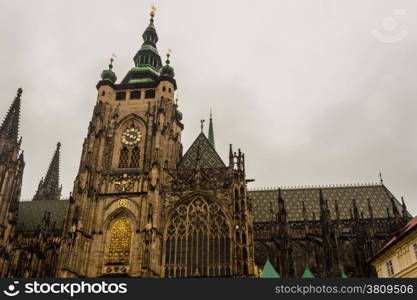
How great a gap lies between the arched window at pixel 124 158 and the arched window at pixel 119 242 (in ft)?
18.4

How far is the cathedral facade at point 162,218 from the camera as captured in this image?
34875mm

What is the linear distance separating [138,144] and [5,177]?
2079cm

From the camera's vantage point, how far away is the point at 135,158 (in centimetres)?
4078

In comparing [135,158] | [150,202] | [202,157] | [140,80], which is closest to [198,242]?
[150,202]

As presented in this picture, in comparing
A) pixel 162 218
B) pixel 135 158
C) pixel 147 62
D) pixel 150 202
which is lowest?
pixel 162 218

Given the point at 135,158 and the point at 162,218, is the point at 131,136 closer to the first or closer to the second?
the point at 135,158

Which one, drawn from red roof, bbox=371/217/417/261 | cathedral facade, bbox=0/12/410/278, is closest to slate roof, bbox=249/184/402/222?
cathedral facade, bbox=0/12/410/278

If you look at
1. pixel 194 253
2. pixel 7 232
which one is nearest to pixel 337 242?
pixel 194 253

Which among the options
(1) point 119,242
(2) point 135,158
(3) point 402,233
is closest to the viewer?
(3) point 402,233

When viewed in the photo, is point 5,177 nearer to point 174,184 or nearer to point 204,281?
point 174,184

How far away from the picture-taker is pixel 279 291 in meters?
15.9

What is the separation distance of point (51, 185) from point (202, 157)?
41.5 m

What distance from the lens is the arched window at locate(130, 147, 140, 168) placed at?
4041cm

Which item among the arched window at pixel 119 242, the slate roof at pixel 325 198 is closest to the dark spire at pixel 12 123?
the arched window at pixel 119 242
